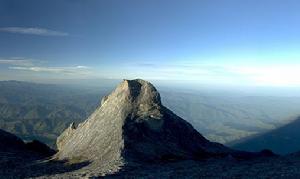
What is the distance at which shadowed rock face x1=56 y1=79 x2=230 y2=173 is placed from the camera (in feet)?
262

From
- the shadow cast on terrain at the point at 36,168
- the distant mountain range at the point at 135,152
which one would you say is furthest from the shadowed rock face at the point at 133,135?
the shadow cast on terrain at the point at 36,168

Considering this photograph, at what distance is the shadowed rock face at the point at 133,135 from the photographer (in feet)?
262

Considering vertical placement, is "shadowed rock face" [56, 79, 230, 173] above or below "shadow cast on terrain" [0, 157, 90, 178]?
above

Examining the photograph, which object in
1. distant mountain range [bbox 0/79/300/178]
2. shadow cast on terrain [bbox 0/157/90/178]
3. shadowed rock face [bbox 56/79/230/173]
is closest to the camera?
distant mountain range [bbox 0/79/300/178]

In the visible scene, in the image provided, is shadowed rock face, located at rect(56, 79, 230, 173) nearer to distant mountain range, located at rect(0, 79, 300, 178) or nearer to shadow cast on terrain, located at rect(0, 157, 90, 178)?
distant mountain range, located at rect(0, 79, 300, 178)

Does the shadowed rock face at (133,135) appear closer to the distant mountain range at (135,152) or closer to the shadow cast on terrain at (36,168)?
the distant mountain range at (135,152)

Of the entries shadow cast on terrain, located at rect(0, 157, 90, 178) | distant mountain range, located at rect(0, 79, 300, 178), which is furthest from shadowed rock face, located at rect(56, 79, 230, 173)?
shadow cast on terrain, located at rect(0, 157, 90, 178)

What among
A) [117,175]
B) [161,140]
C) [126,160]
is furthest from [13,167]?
[161,140]

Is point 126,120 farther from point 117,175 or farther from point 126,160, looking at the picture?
point 117,175

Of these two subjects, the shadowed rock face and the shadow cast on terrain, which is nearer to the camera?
the shadow cast on terrain

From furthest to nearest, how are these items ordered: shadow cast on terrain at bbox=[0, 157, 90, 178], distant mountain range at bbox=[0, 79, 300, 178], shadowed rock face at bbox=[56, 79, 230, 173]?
shadowed rock face at bbox=[56, 79, 230, 173] < shadow cast on terrain at bbox=[0, 157, 90, 178] < distant mountain range at bbox=[0, 79, 300, 178]

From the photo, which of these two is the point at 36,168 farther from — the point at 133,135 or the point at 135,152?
the point at 133,135

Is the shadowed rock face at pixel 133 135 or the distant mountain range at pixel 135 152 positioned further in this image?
the shadowed rock face at pixel 133 135

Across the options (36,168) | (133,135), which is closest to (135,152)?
(133,135)
